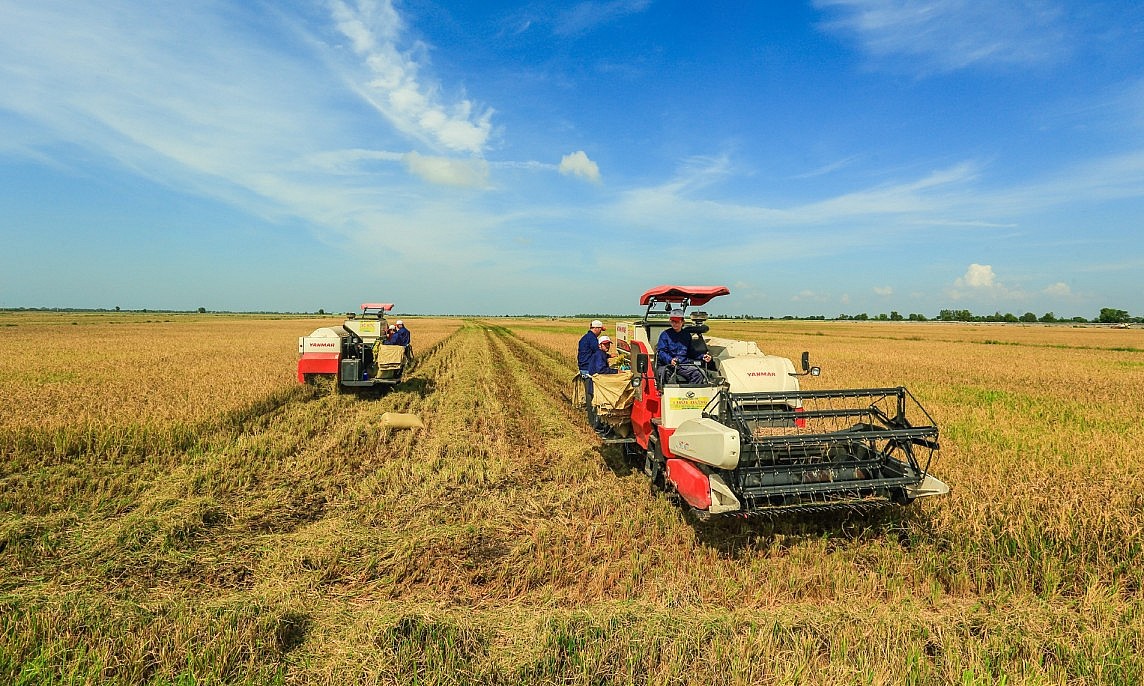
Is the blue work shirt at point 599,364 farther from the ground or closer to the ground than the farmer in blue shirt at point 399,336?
closer to the ground

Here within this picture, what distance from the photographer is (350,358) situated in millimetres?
12898

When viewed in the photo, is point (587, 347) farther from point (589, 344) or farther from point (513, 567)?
point (513, 567)

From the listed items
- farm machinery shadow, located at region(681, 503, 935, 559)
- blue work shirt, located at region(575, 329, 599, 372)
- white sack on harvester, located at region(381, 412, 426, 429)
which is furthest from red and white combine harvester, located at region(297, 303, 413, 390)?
farm machinery shadow, located at region(681, 503, 935, 559)

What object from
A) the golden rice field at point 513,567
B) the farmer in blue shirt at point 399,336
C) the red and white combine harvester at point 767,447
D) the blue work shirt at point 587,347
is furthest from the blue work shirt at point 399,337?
the red and white combine harvester at point 767,447

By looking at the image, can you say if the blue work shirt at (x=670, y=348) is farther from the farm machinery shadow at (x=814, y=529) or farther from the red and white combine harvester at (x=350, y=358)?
the red and white combine harvester at (x=350, y=358)

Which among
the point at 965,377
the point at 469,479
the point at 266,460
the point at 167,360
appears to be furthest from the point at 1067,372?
the point at 167,360

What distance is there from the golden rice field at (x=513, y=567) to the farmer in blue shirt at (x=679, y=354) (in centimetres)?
160

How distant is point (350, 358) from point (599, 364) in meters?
7.30

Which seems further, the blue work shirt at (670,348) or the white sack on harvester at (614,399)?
the white sack on harvester at (614,399)

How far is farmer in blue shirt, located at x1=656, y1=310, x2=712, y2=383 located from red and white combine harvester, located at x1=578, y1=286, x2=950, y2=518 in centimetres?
9

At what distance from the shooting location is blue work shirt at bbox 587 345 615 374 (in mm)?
9117

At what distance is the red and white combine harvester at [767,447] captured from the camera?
169 inches

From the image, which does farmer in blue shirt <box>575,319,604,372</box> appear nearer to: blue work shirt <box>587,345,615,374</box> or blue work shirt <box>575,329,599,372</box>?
blue work shirt <box>575,329,599,372</box>

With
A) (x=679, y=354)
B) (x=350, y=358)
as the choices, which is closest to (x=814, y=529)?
(x=679, y=354)
